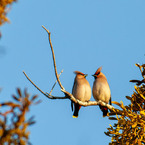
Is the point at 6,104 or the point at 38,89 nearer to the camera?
the point at 6,104

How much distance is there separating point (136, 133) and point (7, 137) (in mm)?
3798

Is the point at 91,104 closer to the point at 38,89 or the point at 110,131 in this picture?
the point at 110,131

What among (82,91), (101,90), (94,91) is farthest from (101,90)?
(82,91)

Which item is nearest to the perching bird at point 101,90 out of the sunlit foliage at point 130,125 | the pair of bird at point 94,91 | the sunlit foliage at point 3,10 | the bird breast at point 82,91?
the pair of bird at point 94,91

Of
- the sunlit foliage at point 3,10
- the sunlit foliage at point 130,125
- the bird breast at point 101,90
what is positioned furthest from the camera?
the bird breast at point 101,90

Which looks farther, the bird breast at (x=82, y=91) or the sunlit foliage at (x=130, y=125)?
the bird breast at (x=82, y=91)

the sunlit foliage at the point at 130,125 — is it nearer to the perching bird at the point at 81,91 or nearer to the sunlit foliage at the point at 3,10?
the perching bird at the point at 81,91

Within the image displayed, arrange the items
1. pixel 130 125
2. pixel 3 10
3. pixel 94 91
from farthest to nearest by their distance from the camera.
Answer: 1. pixel 94 91
2. pixel 130 125
3. pixel 3 10

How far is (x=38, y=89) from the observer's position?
467 cm

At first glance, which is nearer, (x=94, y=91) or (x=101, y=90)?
(x=101, y=90)

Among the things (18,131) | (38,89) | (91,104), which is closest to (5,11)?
(18,131)

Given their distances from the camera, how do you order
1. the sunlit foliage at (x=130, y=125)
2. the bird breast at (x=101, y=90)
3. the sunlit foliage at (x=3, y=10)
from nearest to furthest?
the sunlit foliage at (x=3, y=10) < the sunlit foliage at (x=130, y=125) < the bird breast at (x=101, y=90)

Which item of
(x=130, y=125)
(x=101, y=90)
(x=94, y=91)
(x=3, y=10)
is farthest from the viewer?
(x=94, y=91)

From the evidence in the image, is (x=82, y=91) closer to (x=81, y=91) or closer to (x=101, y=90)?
(x=81, y=91)
